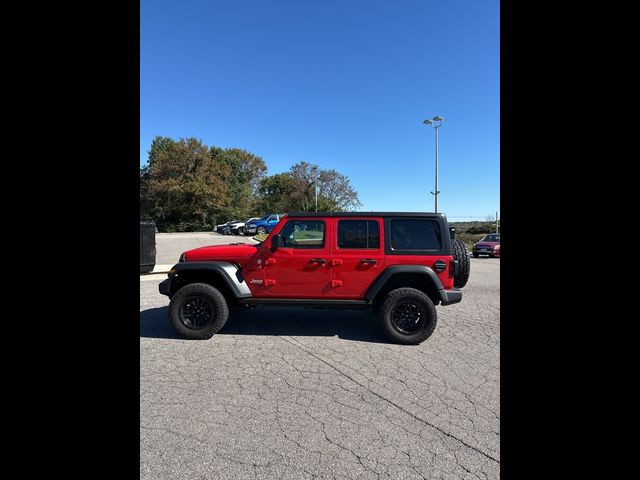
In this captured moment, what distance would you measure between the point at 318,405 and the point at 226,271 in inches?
91.0

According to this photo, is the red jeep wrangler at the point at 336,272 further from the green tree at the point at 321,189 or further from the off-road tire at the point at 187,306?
the green tree at the point at 321,189

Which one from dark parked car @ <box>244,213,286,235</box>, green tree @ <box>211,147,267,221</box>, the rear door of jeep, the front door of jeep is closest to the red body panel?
the front door of jeep

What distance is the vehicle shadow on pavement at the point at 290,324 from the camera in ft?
14.7

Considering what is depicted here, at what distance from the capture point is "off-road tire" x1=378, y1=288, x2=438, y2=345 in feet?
13.4

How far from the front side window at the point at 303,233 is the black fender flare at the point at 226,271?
2.68ft

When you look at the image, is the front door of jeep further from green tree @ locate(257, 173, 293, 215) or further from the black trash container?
green tree @ locate(257, 173, 293, 215)

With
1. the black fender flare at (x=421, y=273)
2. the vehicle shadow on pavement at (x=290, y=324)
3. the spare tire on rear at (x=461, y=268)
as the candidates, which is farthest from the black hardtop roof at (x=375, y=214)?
the vehicle shadow on pavement at (x=290, y=324)

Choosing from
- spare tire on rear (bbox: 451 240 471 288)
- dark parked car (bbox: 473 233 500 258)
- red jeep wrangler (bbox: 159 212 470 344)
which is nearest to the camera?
red jeep wrangler (bbox: 159 212 470 344)

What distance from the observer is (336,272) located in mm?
4309

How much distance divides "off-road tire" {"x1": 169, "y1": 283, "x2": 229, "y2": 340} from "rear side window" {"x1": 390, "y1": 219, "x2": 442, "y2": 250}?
254 cm
